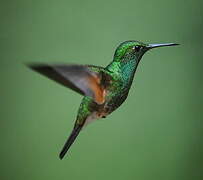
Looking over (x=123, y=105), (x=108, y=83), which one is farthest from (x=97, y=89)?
(x=123, y=105)

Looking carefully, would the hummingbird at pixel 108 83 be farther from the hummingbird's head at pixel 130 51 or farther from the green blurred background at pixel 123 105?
the green blurred background at pixel 123 105

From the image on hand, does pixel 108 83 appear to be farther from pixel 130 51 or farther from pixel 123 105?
pixel 123 105

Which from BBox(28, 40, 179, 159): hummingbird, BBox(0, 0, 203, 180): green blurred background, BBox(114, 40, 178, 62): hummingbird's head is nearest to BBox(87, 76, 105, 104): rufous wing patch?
BBox(28, 40, 179, 159): hummingbird

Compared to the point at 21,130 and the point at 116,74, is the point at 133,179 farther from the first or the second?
the point at 116,74

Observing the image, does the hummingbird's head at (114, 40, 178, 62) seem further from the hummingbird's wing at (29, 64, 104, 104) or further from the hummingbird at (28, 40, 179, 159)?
the hummingbird's wing at (29, 64, 104, 104)

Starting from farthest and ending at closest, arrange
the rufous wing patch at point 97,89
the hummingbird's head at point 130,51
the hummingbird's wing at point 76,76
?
the hummingbird's head at point 130,51 < the rufous wing patch at point 97,89 < the hummingbird's wing at point 76,76

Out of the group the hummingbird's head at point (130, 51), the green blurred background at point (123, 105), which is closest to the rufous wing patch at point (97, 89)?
the hummingbird's head at point (130, 51)
